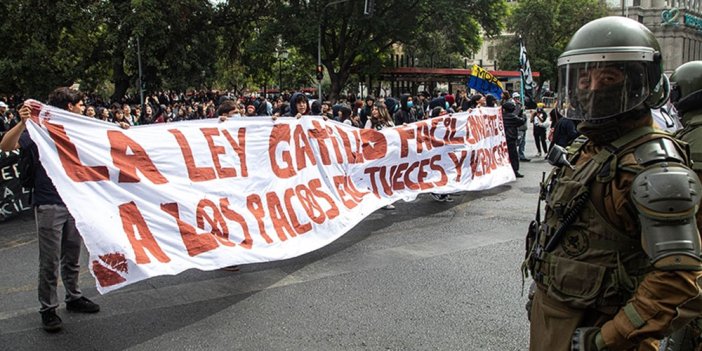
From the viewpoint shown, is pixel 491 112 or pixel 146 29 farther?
pixel 146 29

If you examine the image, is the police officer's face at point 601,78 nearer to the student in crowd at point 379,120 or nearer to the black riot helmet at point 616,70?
the black riot helmet at point 616,70

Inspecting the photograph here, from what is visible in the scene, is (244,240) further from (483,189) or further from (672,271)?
(483,189)

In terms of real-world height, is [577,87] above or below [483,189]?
above

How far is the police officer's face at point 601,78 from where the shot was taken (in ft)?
6.90

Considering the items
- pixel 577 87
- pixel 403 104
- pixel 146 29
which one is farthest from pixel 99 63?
pixel 577 87

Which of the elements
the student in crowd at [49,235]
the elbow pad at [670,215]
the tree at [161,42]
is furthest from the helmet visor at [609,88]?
the tree at [161,42]

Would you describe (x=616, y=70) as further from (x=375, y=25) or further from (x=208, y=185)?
(x=375, y=25)

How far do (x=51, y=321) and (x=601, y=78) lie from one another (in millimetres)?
4095

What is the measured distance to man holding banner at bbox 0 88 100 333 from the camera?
13.8 feet

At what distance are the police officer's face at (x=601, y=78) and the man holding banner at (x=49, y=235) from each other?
389 centimetres

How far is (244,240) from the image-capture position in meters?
5.10

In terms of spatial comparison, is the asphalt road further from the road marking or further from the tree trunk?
the tree trunk

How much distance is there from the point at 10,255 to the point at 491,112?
787 cm

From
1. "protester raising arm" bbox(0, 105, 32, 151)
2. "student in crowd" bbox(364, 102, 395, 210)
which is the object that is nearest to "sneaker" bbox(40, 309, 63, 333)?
"protester raising arm" bbox(0, 105, 32, 151)
